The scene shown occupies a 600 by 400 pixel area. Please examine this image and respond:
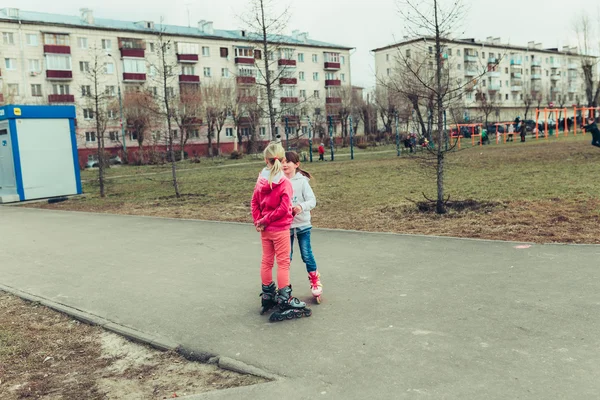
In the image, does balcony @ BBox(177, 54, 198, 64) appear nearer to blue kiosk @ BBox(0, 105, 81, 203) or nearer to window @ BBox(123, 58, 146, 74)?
window @ BBox(123, 58, 146, 74)

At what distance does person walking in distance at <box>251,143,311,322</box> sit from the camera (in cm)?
505

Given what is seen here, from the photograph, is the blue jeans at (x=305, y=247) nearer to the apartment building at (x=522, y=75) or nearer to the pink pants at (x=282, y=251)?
the pink pants at (x=282, y=251)

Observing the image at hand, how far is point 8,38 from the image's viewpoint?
182 feet

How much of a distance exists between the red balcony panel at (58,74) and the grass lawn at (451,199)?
138 feet

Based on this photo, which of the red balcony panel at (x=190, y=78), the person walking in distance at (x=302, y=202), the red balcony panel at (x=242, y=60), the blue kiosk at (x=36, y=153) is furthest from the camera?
the red balcony panel at (x=242, y=60)

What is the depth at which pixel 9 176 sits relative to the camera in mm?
18641

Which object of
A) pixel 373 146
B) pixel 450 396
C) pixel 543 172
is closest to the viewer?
pixel 450 396

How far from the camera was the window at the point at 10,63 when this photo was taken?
55.0 m

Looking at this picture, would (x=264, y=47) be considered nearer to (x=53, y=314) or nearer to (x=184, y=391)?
(x=53, y=314)

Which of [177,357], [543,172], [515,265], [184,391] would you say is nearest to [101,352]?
[177,357]

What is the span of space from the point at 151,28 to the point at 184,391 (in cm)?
6861

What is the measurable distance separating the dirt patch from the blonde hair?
5.87 feet

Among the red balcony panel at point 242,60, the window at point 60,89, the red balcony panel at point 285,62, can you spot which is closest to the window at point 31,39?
the window at point 60,89

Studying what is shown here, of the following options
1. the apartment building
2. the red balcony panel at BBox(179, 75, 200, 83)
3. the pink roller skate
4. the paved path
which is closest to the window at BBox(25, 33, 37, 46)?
the red balcony panel at BBox(179, 75, 200, 83)
